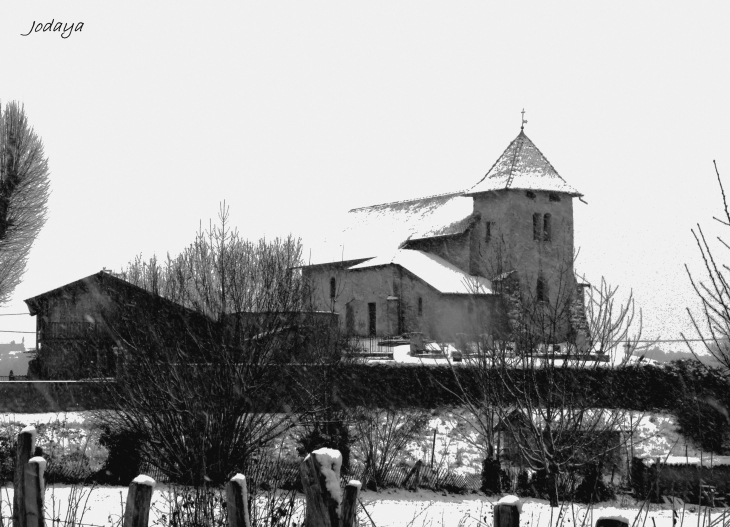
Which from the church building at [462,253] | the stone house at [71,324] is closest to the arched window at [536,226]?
the church building at [462,253]

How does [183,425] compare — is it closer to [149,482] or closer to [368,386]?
[149,482]

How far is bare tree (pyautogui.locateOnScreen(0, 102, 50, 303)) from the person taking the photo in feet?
129

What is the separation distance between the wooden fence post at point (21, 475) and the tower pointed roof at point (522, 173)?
43.6 m

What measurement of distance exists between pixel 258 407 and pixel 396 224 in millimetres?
41190

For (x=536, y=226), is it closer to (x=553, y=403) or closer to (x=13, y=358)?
(x=553, y=403)

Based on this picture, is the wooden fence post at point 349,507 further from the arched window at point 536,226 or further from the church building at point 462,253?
the arched window at point 536,226

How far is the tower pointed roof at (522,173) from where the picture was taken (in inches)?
1912

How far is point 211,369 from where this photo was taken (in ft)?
46.9

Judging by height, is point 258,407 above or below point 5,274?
below

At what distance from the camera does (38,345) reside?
36.9 metres

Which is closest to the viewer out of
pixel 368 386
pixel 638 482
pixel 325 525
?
pixel 325 525

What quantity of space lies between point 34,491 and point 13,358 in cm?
6039

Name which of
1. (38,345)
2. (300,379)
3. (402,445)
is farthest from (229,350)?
(38,345)

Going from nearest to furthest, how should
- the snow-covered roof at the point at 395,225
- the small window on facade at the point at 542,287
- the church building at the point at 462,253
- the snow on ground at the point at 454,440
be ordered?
the snow on ground at the point at 454,440, the church building at the point at 462,253, the small window on facade at the point at 542,287, the snow-covered roof at the point at 395,225
